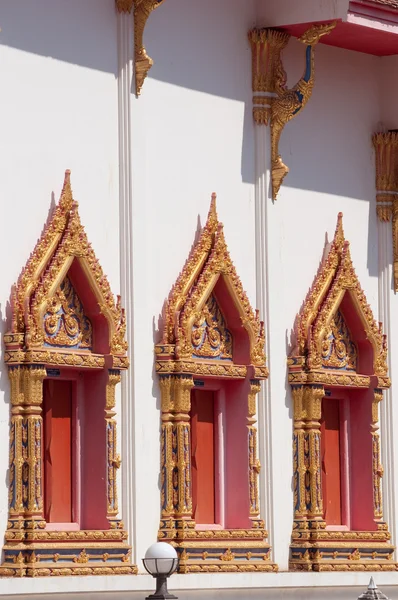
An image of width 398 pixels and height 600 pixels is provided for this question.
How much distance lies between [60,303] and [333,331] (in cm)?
423

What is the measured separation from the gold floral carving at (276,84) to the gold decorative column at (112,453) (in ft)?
11.1

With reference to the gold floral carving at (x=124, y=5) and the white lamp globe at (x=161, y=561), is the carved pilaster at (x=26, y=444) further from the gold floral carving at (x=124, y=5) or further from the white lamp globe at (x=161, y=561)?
the gold floral carving at (x=124, y=5)

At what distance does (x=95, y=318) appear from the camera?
17.6 m

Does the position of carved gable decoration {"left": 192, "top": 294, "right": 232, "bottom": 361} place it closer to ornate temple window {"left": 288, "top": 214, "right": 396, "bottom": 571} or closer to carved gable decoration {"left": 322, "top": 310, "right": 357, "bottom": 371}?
ornate temple window {"left": 288, "top": 214, "right": 396, "bottom": 571}

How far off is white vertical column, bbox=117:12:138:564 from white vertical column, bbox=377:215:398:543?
4355 mm

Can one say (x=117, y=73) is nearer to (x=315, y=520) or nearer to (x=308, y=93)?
(x=308, y=93)

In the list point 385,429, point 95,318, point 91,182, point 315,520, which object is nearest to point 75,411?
point 95,318

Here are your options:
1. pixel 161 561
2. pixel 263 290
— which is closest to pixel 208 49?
pixel 263 290

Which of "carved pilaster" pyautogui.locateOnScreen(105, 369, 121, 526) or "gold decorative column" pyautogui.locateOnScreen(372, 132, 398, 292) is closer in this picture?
"carved pilaster" pyautogui.locateOnScreen(105, 369, 121, 526)

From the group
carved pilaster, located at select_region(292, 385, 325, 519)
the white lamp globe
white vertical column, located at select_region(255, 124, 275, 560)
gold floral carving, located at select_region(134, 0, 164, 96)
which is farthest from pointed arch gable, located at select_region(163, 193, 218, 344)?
the white lamp globe

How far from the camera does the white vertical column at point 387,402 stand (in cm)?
2142

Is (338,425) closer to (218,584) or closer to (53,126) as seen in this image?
(218,584)

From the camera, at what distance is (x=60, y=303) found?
677 inches

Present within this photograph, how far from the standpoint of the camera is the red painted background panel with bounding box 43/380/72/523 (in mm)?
17266
